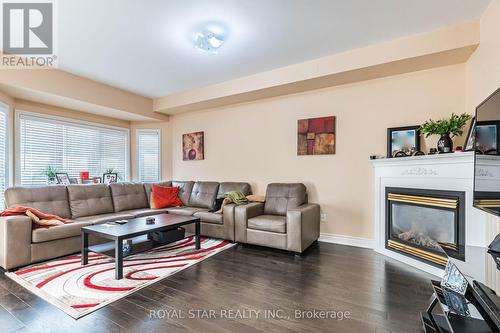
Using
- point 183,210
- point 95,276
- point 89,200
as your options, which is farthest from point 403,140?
point 89,200

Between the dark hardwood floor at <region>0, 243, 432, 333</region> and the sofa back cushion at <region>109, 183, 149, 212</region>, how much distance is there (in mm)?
1750

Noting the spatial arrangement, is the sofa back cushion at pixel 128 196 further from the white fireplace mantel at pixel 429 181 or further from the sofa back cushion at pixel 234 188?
the white fireplace mantel at pixel 429 181

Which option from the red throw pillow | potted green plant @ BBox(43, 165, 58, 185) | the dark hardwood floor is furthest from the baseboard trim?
potted green plant @ BBox(43, 165, 58, 185)

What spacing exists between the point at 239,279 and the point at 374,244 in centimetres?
200

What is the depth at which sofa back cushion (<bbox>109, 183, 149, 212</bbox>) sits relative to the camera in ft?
13.8

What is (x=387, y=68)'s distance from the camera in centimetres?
305

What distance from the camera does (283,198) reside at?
12.5ft

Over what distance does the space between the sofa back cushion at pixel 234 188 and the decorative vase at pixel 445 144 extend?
107 inches

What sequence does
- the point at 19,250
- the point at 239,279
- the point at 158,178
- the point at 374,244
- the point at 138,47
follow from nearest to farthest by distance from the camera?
1. the point at 239,279
2. the point at 19,250
3. the point at 138,47
4. the point at 374,244
5. the point at 158,178

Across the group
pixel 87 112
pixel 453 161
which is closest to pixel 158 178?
pixel 87 112

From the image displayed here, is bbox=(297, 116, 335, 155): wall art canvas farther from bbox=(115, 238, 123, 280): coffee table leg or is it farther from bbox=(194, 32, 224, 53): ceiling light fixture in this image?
bbox=(115, 238, 123, 280): coffee table leg

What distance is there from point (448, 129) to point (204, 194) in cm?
367

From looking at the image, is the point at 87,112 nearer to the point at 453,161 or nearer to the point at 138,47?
the point at 138,47

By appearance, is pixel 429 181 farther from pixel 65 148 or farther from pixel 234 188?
pixel 65 148
